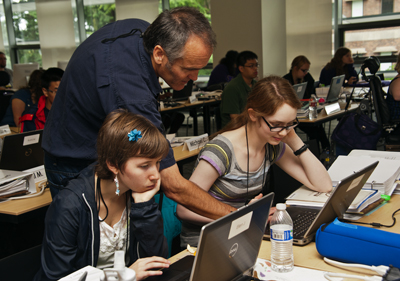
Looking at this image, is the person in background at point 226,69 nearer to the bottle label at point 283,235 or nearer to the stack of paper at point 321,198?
the stack of paper at point 321,198

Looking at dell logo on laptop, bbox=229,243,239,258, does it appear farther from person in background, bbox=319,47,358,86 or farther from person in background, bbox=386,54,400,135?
person in background, bbox=319,47,358,86

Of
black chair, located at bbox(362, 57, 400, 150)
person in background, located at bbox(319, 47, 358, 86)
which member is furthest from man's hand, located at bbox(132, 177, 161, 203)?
person in background, located at bbox(319, 47, 358, 86)

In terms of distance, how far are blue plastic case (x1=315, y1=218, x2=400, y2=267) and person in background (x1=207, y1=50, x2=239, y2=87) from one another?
221 inches

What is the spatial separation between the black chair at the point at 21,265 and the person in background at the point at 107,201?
3 cm

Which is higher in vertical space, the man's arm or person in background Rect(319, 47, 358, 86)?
person in background Rect(319, 47, 358, 86)

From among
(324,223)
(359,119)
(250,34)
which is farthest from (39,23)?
(324,223)

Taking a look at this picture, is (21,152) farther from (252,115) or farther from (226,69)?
(226,69)

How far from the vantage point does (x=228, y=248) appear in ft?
3.22

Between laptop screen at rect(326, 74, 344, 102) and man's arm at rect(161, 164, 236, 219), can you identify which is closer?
man's arm at rect(161, 164, 236, 219)

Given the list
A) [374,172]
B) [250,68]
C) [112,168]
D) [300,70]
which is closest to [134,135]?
[112,168]

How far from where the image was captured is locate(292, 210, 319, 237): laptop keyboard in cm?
142

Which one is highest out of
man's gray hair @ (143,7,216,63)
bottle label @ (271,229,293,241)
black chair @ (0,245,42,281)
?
man's gray hair @ (143,7,216,63)

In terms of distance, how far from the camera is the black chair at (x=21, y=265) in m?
1.17

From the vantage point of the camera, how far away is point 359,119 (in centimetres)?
351
